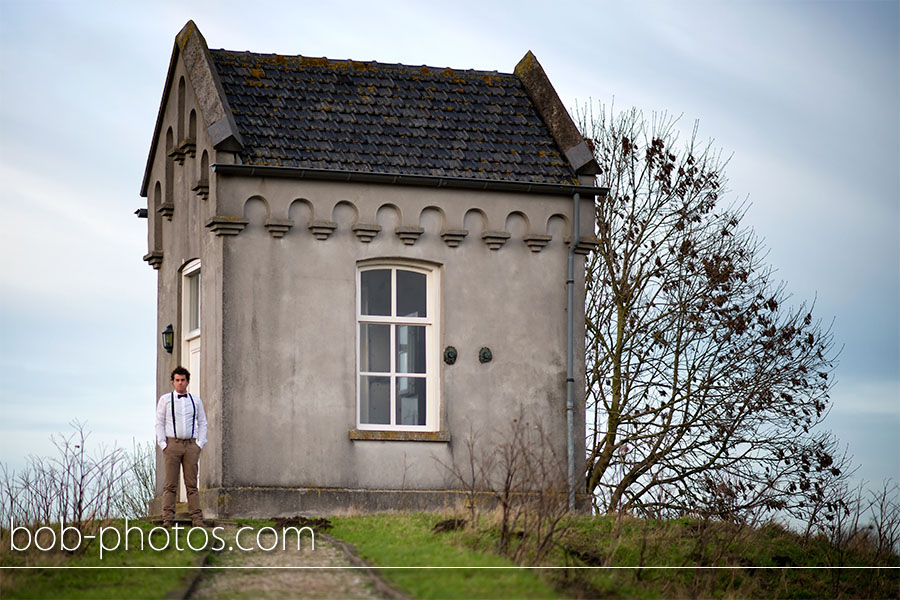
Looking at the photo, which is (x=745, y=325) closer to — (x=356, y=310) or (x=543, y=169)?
(x=543, y=169)

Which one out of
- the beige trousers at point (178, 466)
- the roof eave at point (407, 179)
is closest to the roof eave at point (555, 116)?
the roof eave at point (407, 179)

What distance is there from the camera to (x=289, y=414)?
1662cm

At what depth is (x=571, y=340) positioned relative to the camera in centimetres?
1791

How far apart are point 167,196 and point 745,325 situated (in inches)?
405

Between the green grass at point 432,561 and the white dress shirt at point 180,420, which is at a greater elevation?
the white dress shirt at point 180,420

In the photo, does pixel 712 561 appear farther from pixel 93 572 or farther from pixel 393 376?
pixel 93 572

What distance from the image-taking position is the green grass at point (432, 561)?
33.8 feet

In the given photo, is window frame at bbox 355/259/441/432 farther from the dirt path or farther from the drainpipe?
the dirt path

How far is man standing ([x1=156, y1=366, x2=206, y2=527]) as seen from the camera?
14703 mm

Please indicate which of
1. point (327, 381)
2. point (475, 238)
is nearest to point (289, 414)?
point (327, 381)

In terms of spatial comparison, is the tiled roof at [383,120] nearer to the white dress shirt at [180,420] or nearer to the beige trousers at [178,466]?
the white dress shirt at [180,420]

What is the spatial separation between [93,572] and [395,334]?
22.4 feet

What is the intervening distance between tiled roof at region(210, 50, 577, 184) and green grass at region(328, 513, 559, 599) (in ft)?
17.1

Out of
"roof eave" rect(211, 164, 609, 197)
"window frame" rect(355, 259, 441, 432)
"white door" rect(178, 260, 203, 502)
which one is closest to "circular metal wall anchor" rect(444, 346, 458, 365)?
"window frame" rect(355, 259, 441, 432)
